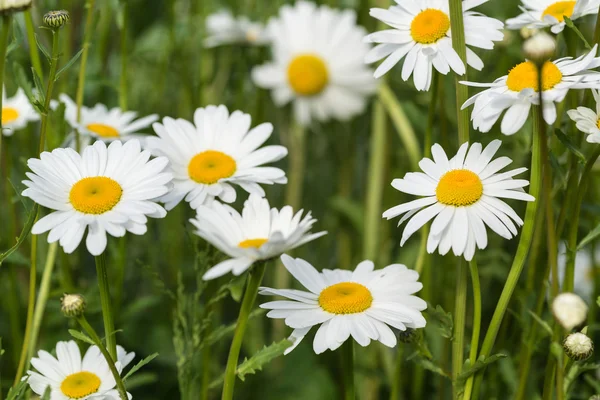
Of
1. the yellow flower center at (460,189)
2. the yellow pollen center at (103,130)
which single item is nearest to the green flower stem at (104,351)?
the yellow flower center at (460,189)

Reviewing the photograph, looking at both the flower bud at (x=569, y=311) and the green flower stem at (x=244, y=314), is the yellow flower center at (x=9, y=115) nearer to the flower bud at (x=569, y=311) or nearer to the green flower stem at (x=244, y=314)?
the green flower stem at (x=244, y=314)

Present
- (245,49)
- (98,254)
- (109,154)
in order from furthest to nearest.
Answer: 1. (245,49)
2. (109,154)
3. (98,254)

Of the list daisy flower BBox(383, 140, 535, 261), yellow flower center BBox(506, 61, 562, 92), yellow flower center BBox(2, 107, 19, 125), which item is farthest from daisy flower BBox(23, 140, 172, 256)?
yellow flower center BBox(2, 107, 19, 125)

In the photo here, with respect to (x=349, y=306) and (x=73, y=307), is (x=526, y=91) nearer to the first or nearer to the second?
(x=349, y=306)

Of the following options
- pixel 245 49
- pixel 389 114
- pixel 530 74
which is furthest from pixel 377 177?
pixel 530 74

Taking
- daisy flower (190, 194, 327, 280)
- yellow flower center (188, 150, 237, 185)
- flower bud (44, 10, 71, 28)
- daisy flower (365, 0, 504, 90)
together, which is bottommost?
daisy flower (190, 194, 327, 280)

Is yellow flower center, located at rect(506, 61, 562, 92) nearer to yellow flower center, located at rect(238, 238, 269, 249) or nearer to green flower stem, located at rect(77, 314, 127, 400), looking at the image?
yellow flower center, located at rect(238, 238, 269, 249)

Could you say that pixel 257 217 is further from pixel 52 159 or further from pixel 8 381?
pixel 8 381
